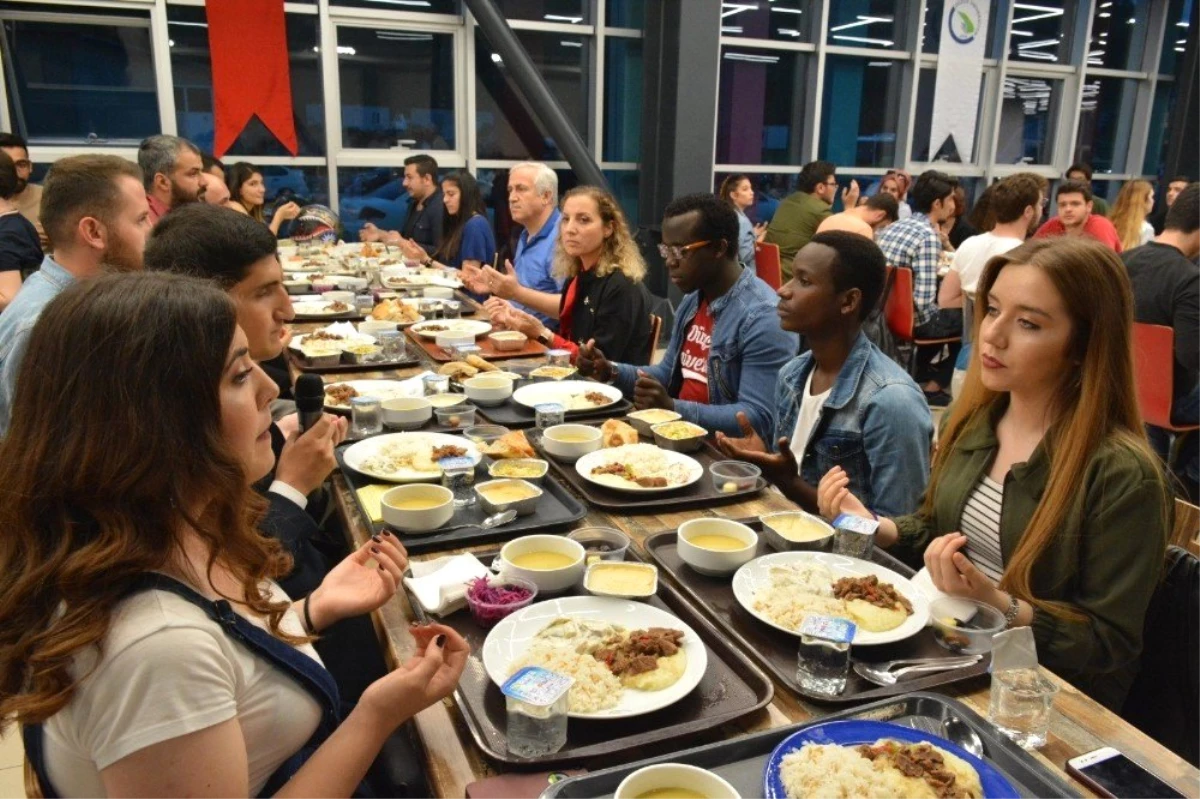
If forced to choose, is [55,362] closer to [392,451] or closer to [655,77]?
[392,451]

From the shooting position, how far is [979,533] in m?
1.82

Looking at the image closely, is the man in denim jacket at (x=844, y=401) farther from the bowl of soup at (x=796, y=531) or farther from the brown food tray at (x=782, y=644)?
the brown food tray at (x=782, y=644)

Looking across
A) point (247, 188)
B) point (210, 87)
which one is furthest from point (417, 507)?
point (210, 87)

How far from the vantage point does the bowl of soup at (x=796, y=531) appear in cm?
166

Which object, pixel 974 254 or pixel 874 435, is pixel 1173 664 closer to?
→ pixel 874 435

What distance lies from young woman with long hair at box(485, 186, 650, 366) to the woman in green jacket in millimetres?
1868

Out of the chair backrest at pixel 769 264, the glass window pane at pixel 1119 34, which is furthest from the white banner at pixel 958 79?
the chair backrest at pixel 769 264

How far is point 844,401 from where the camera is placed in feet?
7.14

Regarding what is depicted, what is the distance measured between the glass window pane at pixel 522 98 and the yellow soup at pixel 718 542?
684cm

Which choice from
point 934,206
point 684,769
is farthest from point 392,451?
point 934,206

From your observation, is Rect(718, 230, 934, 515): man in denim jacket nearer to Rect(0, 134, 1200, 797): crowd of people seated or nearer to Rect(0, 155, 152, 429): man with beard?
Rect(0, 134, 1200, 797): crowd of people seated

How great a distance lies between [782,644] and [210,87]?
7.51 metres

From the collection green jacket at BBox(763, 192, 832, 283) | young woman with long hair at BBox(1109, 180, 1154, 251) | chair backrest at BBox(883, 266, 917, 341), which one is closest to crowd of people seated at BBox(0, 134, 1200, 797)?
chair backrest at BBox(883, 266, 917, 341)

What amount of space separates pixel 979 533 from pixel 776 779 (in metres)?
1.01
